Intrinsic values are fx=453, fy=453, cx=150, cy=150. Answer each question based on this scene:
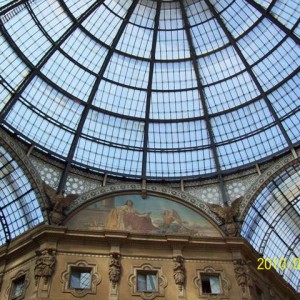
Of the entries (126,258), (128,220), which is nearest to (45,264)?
(126,258)

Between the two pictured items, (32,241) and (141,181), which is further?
(141,181)

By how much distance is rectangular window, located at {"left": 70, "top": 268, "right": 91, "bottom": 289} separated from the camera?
28.3m

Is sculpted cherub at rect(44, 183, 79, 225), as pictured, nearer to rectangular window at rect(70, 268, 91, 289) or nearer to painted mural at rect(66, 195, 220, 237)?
painted mural at rect(66, 195, 220, 237)

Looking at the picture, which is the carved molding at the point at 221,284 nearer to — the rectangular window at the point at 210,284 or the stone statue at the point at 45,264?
the rectangular window at the point at 210,284

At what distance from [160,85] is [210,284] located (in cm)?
1596

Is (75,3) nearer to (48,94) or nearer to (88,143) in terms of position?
(48,94)

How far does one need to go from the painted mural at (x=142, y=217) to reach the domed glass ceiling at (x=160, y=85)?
8.81 feet

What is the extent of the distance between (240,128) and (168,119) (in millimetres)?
5805

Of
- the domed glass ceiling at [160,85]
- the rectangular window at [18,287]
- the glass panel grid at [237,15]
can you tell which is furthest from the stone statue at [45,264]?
the glass panel grid at [237,15]

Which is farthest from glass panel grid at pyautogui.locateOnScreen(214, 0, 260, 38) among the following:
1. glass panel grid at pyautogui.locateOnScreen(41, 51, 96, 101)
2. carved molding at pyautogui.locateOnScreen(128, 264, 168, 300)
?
carved molding at pyautogui.locateOnScreen(128, 264, 168, 300)

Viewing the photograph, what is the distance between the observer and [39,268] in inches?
1106

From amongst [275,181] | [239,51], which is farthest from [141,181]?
[239,51]
